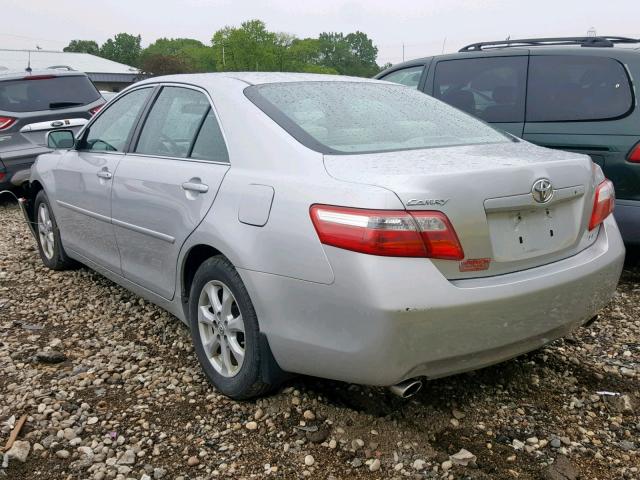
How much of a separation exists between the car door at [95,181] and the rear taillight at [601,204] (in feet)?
8.73

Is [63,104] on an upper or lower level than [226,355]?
upper

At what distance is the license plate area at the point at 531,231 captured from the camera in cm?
244

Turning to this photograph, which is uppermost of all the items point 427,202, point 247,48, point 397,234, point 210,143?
point 247,48

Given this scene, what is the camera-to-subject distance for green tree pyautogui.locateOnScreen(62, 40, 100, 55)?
109500 mm

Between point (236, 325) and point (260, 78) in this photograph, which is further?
point (260, 78)

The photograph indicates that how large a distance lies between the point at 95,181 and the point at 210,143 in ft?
4.22

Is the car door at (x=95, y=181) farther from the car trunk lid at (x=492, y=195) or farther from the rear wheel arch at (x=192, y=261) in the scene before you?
the car trunk lid at (x=492, y=195)

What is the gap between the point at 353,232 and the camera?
90.8 inches

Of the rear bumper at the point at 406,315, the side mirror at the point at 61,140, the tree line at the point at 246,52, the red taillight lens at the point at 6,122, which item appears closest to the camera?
the rear bumper at the point at 406,315

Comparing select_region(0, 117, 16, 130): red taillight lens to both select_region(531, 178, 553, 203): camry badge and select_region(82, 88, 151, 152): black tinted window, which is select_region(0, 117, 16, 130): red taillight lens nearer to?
select_region(82, 88, 151, 152): black tinted window

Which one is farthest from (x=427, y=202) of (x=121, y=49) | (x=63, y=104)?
(x=121, y=49)

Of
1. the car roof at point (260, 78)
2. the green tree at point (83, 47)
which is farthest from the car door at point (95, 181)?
the green tree at point (83, 47)

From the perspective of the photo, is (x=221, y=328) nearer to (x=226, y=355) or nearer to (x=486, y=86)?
(x=226, y=355)

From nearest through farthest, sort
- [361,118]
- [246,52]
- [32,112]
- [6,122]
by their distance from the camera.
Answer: [361,118] < [6,122] < [32,112] < [246,52]
